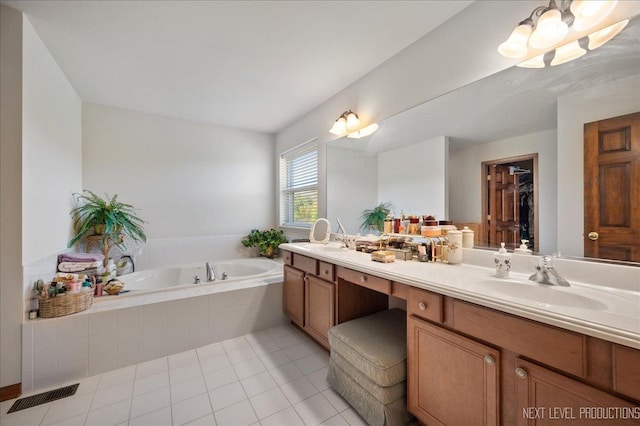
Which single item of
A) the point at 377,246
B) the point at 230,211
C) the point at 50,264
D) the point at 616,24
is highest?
the point at 616,24

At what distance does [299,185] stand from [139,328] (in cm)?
227

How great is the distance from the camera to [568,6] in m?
1.13

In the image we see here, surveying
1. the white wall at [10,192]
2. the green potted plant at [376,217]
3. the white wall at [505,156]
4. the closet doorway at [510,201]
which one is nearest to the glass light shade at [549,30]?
the white wall at [505,156]

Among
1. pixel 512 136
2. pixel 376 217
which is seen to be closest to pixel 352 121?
pixel 376 217

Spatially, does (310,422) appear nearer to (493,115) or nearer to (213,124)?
(493,115)

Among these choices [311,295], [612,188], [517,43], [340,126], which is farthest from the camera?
[340,126]

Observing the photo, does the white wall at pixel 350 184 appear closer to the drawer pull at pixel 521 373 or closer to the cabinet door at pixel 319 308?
the cabinet door at pixel 319 308

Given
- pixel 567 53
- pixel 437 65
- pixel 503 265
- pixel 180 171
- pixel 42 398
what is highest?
pixel 437 65

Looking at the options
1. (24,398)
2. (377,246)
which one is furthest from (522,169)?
(24,398)

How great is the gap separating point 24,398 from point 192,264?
181 centimetres

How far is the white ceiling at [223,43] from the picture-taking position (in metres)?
1.55

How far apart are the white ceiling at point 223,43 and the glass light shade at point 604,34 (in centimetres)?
72

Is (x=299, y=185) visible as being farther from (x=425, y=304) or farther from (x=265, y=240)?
(x=425, y=304)

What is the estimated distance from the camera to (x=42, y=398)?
1.58 metres
